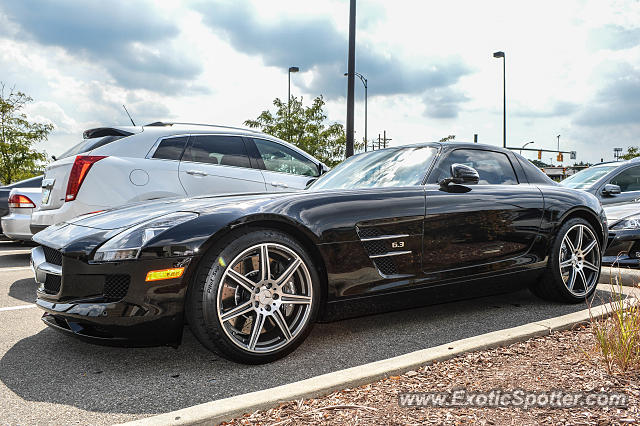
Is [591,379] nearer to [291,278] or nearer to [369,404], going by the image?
[369,404]

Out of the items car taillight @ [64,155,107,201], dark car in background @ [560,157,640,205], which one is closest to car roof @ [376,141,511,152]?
car taillight @ [64,155,107,201]

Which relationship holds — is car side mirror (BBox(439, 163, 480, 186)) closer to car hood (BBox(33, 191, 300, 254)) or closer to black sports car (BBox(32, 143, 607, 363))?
black sports car (BBox(32, 143, 607, 363))

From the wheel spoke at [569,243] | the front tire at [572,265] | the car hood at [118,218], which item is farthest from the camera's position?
the wheel spoke at [569,243]

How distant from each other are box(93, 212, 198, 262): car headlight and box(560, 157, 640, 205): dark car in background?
26.1 feet

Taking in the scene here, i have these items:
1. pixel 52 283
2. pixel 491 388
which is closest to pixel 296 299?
pixel 491 388

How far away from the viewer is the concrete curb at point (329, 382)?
7.09 feet

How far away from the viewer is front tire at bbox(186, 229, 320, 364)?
2850 millimetres

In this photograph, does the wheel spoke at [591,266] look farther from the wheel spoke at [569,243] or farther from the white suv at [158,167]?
the white suv at [158,167]

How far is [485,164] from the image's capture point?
176 inches

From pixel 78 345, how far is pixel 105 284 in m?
0.90

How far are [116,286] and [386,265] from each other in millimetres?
1661

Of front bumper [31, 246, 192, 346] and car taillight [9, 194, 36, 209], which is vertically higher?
car taillight [9, 194, 36, 209]

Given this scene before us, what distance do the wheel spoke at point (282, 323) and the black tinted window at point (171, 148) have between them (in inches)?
136

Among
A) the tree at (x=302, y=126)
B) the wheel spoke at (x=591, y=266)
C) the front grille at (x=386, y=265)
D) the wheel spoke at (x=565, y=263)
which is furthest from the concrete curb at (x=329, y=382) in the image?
the tree at (x=302, y=126)
